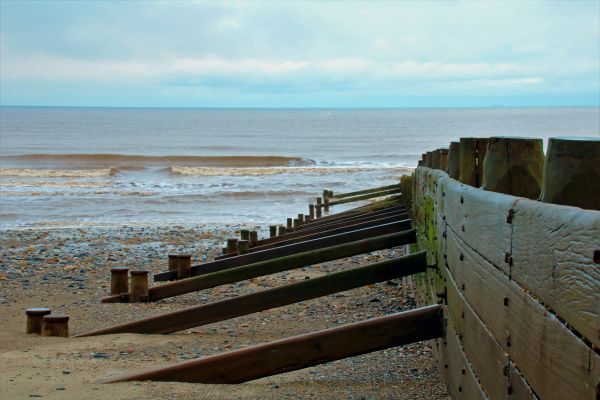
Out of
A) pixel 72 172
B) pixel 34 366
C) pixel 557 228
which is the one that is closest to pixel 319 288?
pixel 34 366

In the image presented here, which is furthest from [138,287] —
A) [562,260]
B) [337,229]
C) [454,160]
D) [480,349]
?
[562,260]

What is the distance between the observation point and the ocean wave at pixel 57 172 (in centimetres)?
3956

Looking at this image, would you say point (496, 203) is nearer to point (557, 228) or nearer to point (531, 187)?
point (531, 187)

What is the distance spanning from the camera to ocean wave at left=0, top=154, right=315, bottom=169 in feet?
162

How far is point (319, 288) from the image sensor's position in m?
5.45

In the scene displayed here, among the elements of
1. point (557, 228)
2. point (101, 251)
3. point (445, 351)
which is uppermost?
point (557, 228)

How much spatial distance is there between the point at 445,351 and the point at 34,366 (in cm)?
292

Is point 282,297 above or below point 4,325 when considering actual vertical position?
above

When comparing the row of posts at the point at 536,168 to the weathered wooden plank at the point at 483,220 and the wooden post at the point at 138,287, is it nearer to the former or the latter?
the weathered wooden plank at the point at 483,220

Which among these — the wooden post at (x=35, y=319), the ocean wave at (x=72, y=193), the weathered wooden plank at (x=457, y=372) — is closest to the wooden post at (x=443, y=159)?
the weathered wooden plank at (x=457, y=372)

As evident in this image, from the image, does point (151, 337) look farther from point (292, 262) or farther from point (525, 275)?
point (525, 275)

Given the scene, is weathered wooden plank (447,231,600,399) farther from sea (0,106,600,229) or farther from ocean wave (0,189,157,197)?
ocean wave (0,189,157,197)

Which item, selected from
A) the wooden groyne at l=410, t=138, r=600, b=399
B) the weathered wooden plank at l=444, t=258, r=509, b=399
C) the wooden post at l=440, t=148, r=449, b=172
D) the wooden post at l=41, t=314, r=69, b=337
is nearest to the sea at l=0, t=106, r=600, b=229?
the wooden post at l=41, t=314, r=69, b=337

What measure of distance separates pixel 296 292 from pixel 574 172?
370cm
